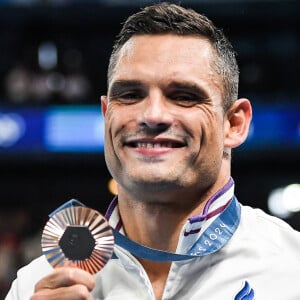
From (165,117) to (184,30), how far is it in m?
0.25

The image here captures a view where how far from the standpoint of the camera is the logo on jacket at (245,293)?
1.86 meters

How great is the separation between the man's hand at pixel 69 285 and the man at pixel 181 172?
27 centimetres

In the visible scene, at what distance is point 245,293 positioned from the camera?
1.87m

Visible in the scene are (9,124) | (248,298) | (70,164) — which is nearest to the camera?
(248,298)

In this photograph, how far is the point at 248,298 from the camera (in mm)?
1859

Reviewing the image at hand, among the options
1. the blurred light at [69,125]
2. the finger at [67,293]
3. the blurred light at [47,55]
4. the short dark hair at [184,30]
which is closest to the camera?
the finger at [67,293]

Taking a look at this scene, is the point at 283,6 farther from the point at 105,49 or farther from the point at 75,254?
the point at 75,254

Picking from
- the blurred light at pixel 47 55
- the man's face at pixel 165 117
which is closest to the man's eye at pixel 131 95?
the man's face at pixel 165 117

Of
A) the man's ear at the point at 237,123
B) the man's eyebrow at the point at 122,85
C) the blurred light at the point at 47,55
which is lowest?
the blurred light at the point at 47,55

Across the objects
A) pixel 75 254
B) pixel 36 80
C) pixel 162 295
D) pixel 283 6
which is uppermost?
pixel 75 254

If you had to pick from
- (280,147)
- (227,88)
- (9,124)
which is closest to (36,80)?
(9,124)

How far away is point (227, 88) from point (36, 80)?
275 inches

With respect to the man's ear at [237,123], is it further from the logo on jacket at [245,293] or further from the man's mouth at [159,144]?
the logo on jacket at [245,293]

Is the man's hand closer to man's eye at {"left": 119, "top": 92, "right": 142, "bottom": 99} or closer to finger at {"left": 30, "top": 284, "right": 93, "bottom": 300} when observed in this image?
finger at {"left": 30, "top": 284, "right": 93, "bottom": 300}
